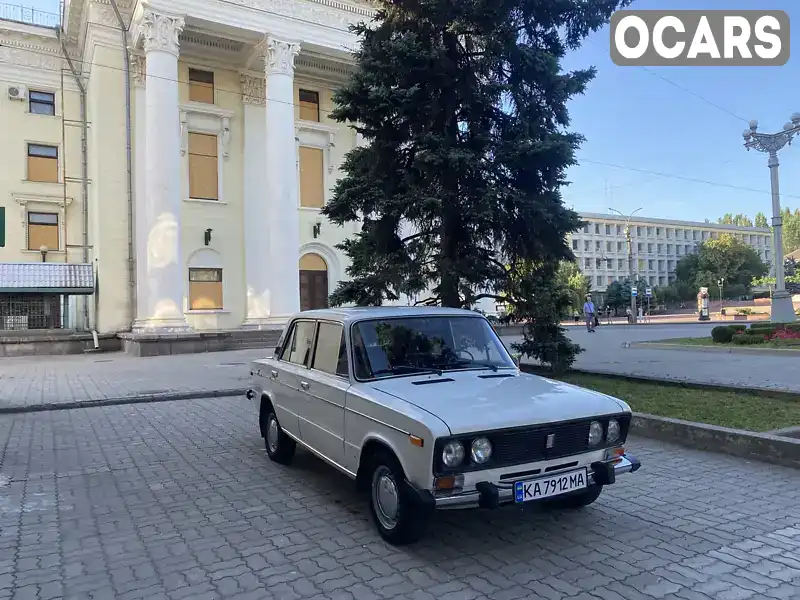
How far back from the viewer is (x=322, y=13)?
26359 millimetres

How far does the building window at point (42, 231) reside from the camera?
27969 mm

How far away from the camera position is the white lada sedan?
3733mm

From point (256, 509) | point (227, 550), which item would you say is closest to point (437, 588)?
point (227, 550)

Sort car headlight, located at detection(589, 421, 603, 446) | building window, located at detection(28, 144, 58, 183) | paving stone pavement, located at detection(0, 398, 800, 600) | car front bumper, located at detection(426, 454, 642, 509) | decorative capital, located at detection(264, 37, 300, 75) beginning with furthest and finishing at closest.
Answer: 1. building window, located at detection(28, 144, 58, 183)
2. decorative capital, located at detection(264, 37, 300, 75)
3. car headlight, located at detection(589, 421, 603, 446)
4. car front bumper, located at detection(426, 454, 642, 509)
5. paving stone pavement, located at detection(0, 398, 800, 600)

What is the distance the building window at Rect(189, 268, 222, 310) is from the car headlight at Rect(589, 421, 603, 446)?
24911mm

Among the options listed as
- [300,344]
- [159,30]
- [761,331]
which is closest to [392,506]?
[300,344]

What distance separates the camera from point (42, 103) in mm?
28578

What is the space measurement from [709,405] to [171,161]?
20.9 meters

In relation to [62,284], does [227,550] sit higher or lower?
lower

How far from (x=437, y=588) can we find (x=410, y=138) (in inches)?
339

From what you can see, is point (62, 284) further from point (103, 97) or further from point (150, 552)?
point (150, 552)

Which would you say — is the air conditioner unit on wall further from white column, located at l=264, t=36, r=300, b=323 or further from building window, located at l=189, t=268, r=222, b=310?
white column, located at l=264, t=36, r=300, b=323

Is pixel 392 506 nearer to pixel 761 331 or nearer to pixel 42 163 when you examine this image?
pixel 761 331

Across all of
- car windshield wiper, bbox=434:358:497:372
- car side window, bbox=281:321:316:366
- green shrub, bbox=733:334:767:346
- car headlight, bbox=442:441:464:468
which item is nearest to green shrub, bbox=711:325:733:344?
green shrub, bbox=733:334:767:346
